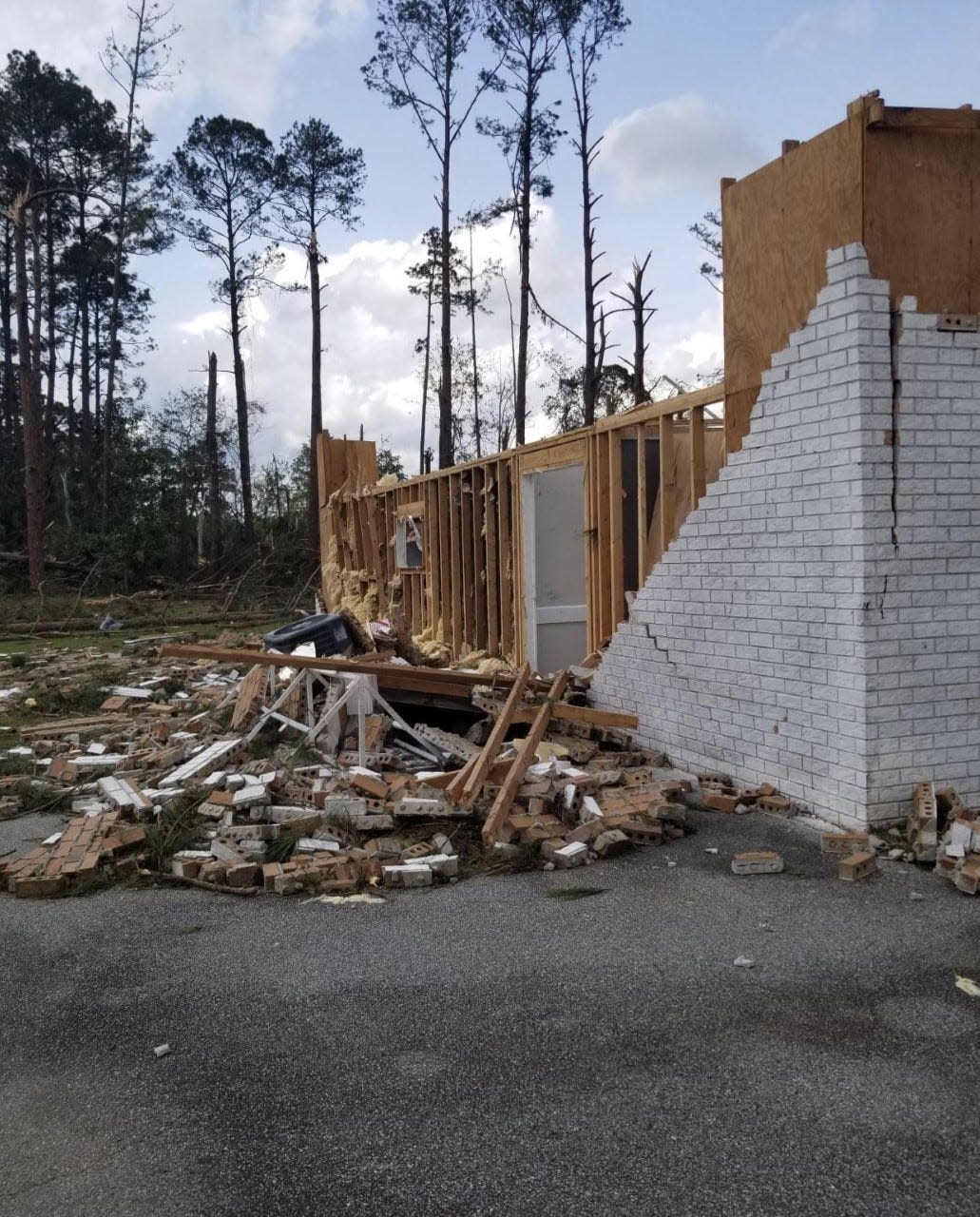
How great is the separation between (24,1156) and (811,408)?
5.25 m

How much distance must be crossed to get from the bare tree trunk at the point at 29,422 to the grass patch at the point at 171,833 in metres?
19.5

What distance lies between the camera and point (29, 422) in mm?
23422

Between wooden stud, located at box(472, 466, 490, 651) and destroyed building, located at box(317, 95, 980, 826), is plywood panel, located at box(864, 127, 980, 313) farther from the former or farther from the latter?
wooden stud, located at box(472, 466, 490, 651)

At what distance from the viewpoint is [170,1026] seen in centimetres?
391

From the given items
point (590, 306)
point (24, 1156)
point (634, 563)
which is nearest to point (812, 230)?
Result: point (634, 563)

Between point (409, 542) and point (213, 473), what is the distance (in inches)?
782

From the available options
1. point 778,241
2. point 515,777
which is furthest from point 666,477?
point 515,777

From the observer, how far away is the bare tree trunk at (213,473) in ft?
99.4

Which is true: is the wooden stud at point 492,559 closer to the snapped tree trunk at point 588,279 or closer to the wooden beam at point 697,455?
the wooden beam at point 697,455

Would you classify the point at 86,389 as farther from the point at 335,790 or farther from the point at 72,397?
the point at 335,790

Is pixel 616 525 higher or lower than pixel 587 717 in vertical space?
higher

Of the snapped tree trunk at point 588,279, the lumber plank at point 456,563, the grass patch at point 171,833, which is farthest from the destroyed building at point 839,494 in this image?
the snapped tree trunk at point 588,279

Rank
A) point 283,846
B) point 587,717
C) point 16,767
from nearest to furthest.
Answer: point 283,846, point 587,717, point 16,767

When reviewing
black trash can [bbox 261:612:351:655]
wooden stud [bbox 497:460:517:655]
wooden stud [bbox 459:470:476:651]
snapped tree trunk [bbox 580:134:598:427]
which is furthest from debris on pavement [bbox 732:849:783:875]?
snapped tree trunk [bbox 580:134:598:427]
